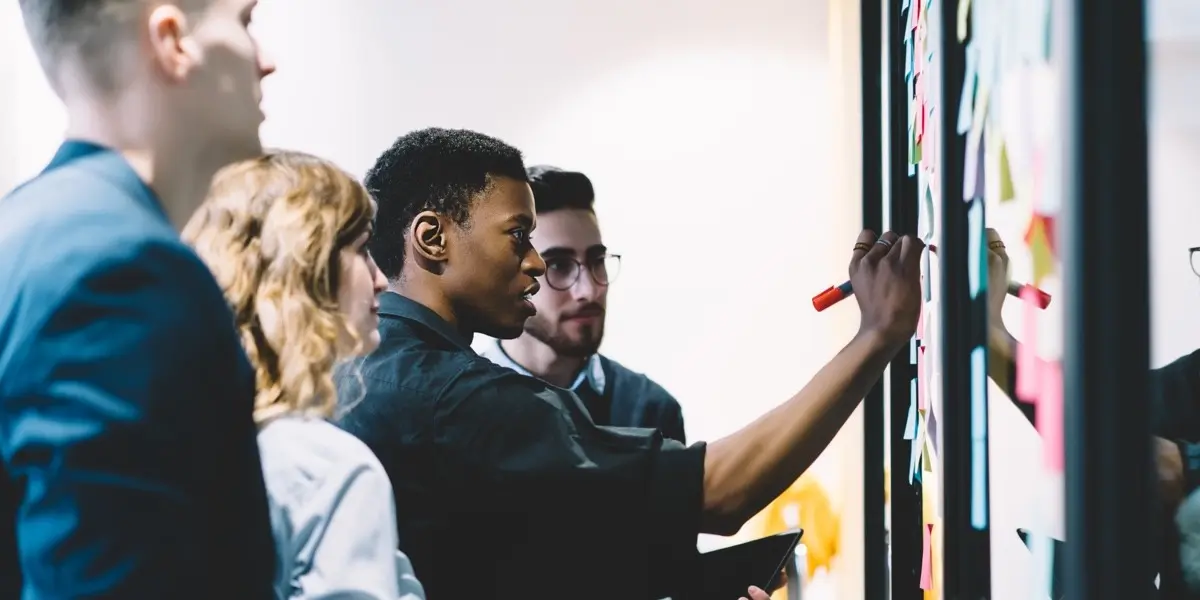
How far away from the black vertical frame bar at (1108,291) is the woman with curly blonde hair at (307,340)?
0.60 metres

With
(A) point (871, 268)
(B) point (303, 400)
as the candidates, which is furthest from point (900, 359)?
(B) point (303, 400)

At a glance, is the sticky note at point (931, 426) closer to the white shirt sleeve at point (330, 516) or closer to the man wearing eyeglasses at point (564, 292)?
the white shirt sleeve at point (330, 516)

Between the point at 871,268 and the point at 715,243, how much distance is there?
117cm

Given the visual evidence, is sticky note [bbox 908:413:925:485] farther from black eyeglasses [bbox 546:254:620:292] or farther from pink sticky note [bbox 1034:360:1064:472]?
black eyeglasses [bbox 546:254:620:292]

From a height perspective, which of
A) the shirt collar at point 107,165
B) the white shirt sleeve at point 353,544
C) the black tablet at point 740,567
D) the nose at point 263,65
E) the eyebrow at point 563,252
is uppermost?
the nose at point 263,65

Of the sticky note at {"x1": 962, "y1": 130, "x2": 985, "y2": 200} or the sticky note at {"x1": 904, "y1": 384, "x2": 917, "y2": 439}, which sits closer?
the sticky note at {"x1": 962, "y1": 130, "x2": 985, "y2": 200}

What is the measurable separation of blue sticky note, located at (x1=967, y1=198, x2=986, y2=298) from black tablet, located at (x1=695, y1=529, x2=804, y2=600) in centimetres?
46

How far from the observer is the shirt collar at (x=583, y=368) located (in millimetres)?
2006

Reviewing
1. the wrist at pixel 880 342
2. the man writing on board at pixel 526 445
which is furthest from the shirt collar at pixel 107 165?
the wrist at pixel 880 342

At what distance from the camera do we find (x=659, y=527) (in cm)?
113

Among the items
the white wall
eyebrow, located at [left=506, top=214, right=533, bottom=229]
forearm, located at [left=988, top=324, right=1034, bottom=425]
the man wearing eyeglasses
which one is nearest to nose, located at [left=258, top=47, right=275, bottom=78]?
eyebrow, located at [left=506, top=214, right=533, bottom=229]

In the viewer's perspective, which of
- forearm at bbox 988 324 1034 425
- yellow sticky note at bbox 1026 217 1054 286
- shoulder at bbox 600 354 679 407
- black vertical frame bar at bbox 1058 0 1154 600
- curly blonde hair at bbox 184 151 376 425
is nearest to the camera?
black vertical frame bar at bbox 1058 0 1154 600

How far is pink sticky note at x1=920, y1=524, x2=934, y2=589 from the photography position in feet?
3.90

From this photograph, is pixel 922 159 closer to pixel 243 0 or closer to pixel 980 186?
pixel 980 186
